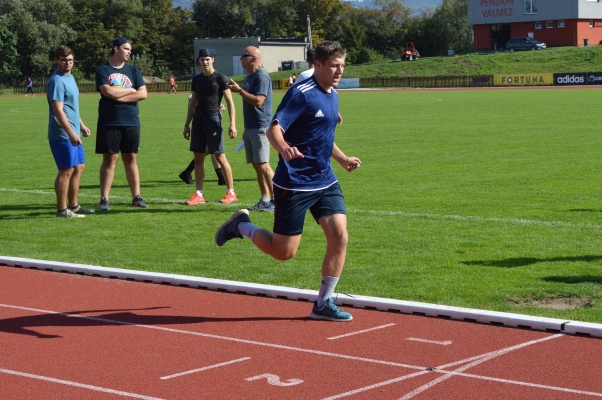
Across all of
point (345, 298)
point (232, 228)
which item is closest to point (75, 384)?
point (232, 228)

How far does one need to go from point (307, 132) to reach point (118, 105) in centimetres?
596

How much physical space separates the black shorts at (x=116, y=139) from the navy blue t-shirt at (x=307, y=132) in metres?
5.76

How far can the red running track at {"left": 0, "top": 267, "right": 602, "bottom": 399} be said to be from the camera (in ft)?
17.2

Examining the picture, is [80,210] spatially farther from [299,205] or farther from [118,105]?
[299,205]

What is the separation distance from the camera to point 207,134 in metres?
12.5

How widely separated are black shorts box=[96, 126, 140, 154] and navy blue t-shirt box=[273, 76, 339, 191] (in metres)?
5.76

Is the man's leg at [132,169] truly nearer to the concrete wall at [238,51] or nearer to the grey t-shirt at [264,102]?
the grey t-shirt at [264,102]

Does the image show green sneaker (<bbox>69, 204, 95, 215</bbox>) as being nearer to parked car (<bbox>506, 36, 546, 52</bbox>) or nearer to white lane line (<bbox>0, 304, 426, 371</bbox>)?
white lane line (<bbox>0, 304, 426, 371</bbox>)

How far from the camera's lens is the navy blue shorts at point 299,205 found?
648cm

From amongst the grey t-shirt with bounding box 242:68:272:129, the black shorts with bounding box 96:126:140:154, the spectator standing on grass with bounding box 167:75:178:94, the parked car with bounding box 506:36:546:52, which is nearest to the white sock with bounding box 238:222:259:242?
the grey t-shirt with bounding box 242:68:272:129

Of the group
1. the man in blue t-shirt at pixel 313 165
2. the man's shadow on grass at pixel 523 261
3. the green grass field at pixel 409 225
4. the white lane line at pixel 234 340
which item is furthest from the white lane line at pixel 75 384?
the man's shadow on grass at pixel 523 261

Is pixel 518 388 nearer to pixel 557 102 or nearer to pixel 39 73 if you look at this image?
pixel 557 102

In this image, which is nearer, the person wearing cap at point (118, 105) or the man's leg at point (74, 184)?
the person wearing cap at point (118, 105)

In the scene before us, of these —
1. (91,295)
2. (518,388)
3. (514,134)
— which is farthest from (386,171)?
(518,388)
